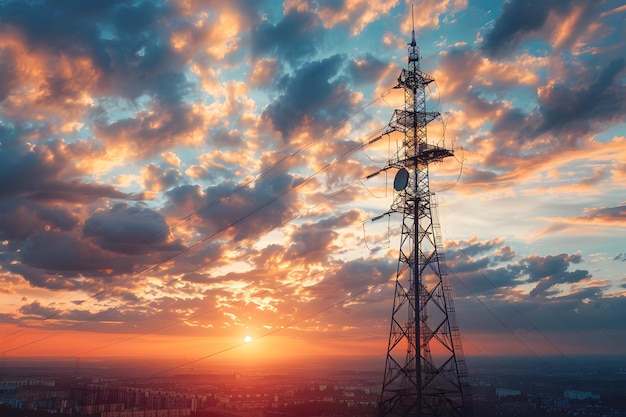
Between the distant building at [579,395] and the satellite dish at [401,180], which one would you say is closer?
the satellite dish at [401,180]

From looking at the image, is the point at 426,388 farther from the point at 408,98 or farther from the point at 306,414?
the point at 306,414

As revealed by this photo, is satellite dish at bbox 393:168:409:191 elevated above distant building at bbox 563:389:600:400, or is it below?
above

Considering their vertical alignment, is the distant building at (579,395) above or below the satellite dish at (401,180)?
below

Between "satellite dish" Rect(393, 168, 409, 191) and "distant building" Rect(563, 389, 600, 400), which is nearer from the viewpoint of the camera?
"satellite dish" Rect(393, 168, 409, 191)

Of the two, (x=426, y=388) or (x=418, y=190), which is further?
(x=418, y=190)

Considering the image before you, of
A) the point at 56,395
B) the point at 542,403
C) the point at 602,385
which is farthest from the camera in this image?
the point at 602,385

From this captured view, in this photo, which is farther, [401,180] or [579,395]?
[579,395]

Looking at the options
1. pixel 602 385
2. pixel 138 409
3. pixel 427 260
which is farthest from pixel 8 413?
pixel 602 385

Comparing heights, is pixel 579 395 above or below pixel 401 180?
below
